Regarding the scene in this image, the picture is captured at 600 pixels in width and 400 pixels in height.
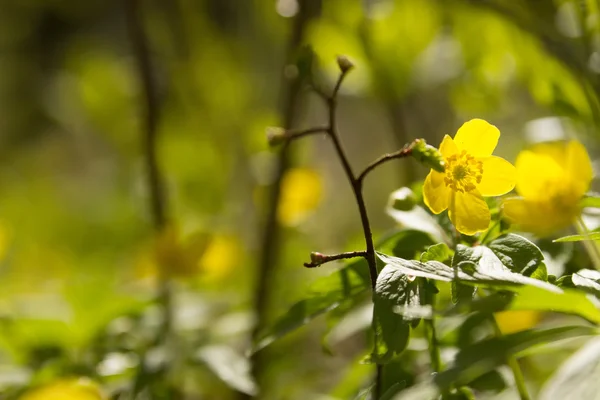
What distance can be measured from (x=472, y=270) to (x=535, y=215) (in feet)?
0.46

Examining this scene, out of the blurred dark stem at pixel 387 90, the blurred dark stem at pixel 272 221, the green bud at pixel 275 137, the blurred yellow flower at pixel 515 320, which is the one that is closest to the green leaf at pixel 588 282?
the green bud at pixel 275 137

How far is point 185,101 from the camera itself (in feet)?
4.32

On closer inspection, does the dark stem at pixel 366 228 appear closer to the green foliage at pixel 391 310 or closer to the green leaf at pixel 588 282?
the green foliage at pixel 391 310

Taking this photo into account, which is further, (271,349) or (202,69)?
(202,69)

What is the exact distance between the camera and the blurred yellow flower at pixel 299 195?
972 mm

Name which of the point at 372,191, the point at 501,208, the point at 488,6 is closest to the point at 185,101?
the point at 372,191

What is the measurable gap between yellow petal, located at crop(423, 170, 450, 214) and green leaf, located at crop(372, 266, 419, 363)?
3.2 inches

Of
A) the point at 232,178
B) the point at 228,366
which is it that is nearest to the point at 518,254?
the point at 228,366

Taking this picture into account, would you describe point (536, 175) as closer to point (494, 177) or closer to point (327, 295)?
point (494, 177)

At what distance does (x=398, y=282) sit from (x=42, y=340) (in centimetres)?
49

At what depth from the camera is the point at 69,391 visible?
60 cm

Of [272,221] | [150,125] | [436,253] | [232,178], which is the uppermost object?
[232,178]

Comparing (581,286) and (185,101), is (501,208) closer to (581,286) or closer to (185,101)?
(581,286)

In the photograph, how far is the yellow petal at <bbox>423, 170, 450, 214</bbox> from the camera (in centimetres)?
45
